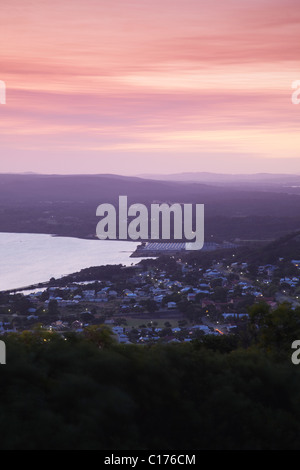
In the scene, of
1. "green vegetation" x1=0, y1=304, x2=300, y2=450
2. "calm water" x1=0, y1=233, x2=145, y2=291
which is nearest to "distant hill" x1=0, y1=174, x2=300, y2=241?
"calm water" x1=0, y1=233, x2=145, y2=291

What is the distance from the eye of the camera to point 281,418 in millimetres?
8062

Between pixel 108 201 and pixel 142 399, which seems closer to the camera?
pixel 142 399

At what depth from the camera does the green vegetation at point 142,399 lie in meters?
7.17

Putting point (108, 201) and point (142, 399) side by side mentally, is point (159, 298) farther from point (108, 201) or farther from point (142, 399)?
point (108, 201)

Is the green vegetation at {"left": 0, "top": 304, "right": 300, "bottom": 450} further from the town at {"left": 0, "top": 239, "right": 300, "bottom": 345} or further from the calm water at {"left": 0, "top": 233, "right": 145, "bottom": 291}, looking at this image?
the calm water at {"left": 0, "top": 233, "right": 145, "bottom": 291}

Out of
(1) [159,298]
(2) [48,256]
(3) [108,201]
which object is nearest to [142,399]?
(1) [159,298]

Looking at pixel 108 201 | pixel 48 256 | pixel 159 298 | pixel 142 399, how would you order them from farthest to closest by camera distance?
pixel 108 201
pixel 48 256
pixel 159 298
pixel 142 399

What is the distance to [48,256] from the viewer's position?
150 feet

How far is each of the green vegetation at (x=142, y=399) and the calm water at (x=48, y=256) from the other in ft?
81.8

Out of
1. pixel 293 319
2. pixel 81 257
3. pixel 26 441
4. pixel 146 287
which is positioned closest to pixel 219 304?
pixel 146 287

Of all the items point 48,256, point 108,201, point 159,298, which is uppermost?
point 108,201

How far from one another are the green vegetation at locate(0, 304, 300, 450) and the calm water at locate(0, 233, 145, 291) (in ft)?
81.8

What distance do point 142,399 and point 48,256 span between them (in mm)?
38365
